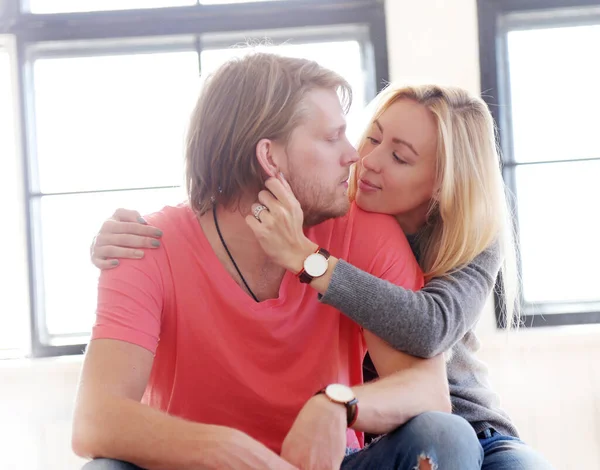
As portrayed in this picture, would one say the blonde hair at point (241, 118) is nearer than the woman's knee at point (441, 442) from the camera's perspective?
No

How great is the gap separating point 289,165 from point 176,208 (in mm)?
277

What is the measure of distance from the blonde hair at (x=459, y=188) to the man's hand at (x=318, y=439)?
0.45m

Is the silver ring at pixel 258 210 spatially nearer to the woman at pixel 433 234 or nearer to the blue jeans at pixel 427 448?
the woman at pixel 433 234

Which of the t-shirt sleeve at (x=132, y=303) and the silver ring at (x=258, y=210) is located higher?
the silver ring at (x=258, y=210)

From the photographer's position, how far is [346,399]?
1.29 metres

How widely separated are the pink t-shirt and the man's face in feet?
0.48

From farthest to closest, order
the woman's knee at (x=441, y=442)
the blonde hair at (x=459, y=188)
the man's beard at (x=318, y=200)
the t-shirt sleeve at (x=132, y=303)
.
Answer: the blonde hair at (x=459, y=188) < the man's beard at (x=318, y=200) < the t-shirt sleeve at (x=132, y=303) < the woman's knee at (x=441, y=442)

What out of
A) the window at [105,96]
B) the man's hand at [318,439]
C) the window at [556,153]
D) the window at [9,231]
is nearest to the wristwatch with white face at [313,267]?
the man's hand at [318,439]

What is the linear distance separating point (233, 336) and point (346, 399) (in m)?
0.32

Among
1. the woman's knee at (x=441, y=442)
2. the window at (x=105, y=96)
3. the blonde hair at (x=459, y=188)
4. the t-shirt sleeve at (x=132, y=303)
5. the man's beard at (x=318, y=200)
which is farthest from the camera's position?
the window at (x=105, y=96)

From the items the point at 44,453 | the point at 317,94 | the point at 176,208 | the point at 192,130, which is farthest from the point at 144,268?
the point at 44,453

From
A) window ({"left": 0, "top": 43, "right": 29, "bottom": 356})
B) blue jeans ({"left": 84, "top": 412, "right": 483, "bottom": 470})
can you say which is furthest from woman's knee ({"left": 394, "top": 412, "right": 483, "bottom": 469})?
window ({"left": 0, "top": 43, "right": 29, "bottom": 356})

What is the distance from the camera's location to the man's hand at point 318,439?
1.26 m

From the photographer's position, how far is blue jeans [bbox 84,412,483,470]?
3.99 ft
